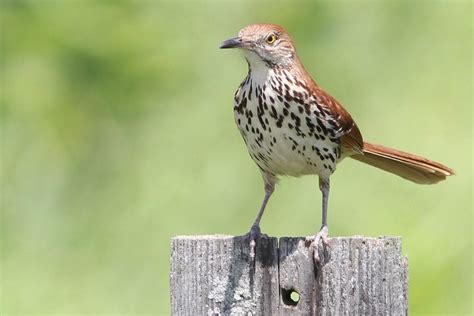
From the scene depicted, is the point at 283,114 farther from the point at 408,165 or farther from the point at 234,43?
the point at 408,165

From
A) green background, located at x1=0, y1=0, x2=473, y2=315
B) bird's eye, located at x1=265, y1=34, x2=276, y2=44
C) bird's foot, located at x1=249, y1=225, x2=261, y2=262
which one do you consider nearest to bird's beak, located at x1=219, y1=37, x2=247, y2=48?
bird's eye, located at x1=265, y1=34, x2=276, y2=44

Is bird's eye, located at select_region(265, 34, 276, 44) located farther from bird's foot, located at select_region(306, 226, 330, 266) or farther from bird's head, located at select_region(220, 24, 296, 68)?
bird's foot, located at select_region(306, 226, 330, 266)

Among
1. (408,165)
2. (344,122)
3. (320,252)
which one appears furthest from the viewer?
(408,165)

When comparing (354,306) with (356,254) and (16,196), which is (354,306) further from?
(16,196)

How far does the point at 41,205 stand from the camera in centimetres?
723

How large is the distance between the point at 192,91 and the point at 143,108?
34 cm

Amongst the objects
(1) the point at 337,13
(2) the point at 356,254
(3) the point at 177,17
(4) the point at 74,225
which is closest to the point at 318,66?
(1) the point at 337,13

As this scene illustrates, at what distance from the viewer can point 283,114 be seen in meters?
4.82

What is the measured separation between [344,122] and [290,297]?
1571 millimetres

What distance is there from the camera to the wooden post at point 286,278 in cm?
356

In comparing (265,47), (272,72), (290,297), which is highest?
(265,47)

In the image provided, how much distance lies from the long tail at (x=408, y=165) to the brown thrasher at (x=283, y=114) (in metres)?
0.42

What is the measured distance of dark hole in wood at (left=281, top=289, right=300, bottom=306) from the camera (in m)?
3.63

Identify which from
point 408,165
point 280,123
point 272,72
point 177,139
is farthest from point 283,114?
point 177,139
